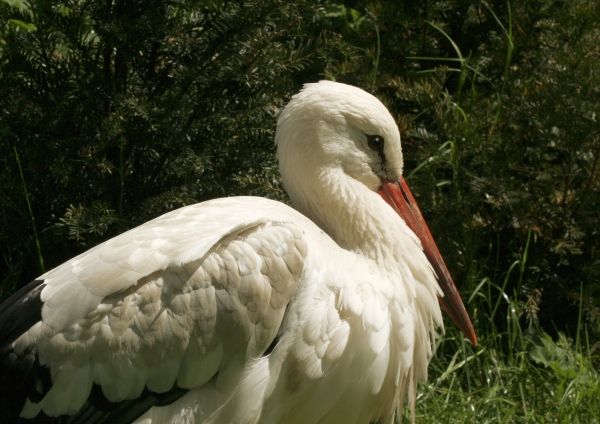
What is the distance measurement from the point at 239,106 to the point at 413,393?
1.44m

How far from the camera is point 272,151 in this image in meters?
3.42

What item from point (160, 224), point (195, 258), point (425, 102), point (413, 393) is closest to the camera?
point (195, 258)

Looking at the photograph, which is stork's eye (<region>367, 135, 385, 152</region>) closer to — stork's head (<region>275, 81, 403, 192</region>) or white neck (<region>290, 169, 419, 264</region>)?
stork's head (<region>275, 81, 403, 192</region>)

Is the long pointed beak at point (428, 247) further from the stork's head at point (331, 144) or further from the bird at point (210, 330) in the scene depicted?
the bird at point (210, 330)

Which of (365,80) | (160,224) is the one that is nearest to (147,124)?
(160,224)

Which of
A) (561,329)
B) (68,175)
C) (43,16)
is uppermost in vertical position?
(43,16)

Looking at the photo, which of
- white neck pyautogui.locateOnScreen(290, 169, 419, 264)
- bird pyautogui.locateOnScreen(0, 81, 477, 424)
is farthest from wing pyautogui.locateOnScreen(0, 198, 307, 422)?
white neck pyautogui.locateOnScreen(290, 169, 419, 264)

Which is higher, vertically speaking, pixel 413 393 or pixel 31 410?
pixel 31 410

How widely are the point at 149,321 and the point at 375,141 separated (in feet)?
3.37

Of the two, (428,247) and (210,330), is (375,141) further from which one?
(210,330)

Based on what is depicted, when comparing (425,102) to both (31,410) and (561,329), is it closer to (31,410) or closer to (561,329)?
(561,329)

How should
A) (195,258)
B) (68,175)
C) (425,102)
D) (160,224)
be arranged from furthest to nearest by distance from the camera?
(425,102), (68,175), (160,224), (195,258)

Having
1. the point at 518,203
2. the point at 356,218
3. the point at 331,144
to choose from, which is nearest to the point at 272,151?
the point at 331,144

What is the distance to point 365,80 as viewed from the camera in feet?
12.2
